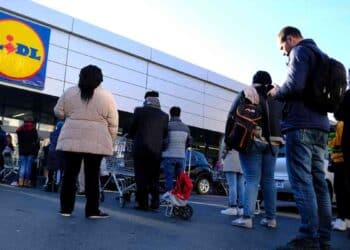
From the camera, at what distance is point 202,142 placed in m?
30.4

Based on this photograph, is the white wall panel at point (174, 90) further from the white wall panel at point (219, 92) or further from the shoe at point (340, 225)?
the shoe at point (340, 225)

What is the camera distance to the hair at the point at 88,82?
18.4 feet

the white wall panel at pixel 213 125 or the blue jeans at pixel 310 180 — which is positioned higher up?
the white wall panel at pixel 213 125

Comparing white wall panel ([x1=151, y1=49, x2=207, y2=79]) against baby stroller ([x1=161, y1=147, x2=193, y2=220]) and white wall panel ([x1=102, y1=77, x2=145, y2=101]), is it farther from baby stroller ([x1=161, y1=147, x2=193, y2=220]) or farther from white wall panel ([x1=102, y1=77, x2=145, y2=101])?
baby stroller ([x1=161, y1=147, x2=193, y2=220])

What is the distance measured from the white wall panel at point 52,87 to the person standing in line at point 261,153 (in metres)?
15.6

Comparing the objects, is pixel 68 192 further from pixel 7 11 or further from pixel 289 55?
pixel 7 11

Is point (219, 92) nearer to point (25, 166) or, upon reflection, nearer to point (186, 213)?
point (25, 166)

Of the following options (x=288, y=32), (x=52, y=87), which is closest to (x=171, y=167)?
(x=288, y=32)

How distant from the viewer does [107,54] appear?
23.4 meters

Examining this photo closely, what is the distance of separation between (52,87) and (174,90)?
8263 mm

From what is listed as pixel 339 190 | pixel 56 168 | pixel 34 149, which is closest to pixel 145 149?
pixel 339 190

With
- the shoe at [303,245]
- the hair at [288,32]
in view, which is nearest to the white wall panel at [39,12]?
the hair at [288,32]

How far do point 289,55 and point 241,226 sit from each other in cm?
246

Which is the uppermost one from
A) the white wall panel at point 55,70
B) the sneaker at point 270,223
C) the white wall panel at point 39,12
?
the white wall panel at point 39,12
